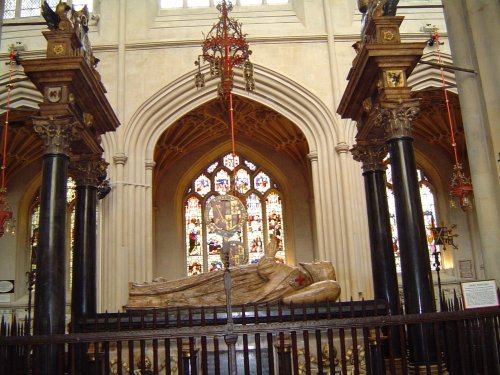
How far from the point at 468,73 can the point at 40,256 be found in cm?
517

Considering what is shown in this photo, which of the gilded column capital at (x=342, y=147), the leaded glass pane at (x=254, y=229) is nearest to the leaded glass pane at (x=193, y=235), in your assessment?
the leaded glass pane at (x=254, y=229)

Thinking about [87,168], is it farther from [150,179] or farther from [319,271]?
[150,179]

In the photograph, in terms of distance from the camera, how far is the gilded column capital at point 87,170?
25.1 ft

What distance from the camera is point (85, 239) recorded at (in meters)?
7.49

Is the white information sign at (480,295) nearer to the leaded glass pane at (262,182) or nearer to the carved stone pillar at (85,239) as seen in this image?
the carved stone pillar at (85,239)

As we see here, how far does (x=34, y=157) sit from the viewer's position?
54.6 ft

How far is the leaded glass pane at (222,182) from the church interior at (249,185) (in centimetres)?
13

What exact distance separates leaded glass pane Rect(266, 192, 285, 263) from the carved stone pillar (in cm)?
1001

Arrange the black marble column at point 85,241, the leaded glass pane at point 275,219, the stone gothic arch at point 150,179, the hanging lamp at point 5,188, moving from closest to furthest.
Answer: the black marble column at point 85,241, the hanging lamp at point 5,188, the stone gothic arch at point 150,179, the leaded glass pane at point 275,219

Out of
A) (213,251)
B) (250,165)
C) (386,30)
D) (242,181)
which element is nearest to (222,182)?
(242,181)

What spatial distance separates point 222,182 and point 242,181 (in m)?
0.64

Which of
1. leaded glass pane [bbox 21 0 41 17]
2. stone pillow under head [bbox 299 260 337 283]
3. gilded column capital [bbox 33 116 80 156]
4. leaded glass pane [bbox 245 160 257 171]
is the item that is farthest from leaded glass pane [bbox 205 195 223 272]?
gilded column capital [bbox 33 116 80 156]

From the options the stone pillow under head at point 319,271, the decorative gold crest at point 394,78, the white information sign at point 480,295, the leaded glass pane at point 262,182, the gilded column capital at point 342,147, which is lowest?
the white information sign at point 480,295

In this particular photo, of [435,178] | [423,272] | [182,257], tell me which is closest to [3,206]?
[182,257]
